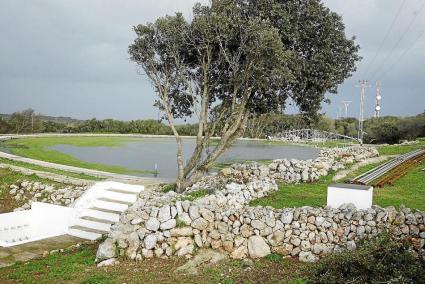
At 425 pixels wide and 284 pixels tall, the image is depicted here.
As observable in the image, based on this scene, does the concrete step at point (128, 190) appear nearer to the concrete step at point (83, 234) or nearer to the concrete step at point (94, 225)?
the concrete step at point (94, 225)

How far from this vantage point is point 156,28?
14.0 meters

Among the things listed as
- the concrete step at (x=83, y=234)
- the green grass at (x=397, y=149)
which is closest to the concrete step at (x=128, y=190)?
the concrete step at (x=83, y=234)

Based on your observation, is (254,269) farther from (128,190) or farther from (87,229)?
(128,190)

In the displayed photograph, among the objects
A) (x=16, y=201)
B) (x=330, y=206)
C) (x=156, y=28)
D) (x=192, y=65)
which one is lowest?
(x=16, y=201)

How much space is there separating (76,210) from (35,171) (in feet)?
23.2

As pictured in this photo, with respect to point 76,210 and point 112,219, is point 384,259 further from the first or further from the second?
point 76,210

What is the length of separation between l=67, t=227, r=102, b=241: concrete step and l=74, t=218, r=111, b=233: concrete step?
1.04ft

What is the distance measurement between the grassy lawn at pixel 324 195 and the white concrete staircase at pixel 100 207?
13.8ft

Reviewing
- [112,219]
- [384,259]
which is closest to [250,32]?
[112,219]

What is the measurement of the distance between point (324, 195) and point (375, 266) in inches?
214

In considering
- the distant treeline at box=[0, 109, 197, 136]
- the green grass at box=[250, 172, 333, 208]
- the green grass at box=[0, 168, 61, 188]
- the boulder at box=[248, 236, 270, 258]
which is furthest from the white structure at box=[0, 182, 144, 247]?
the distant treeline at box=[0, 109, 197, 136]

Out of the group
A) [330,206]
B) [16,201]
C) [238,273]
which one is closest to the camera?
[238,273]

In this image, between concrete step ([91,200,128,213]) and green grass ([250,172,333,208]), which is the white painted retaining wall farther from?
green grass ([250,172,333,208])

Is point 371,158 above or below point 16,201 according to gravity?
above
